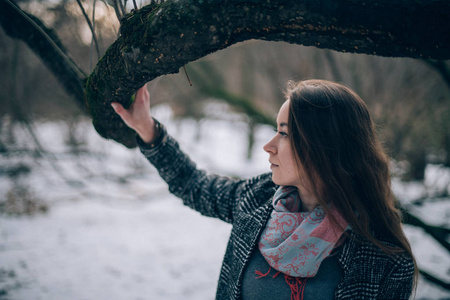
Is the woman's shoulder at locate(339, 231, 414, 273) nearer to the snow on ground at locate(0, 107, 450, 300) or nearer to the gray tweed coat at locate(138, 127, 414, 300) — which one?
the gray tweed coat at locate(138, 127, 414, 300)

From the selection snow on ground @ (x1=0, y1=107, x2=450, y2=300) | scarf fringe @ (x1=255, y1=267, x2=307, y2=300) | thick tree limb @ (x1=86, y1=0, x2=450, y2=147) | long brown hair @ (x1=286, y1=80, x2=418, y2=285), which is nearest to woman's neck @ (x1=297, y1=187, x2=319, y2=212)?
long brown hair @ (x1=286, y1=80, x2=418, y2=285)

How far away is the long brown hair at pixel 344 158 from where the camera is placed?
1.20 metres

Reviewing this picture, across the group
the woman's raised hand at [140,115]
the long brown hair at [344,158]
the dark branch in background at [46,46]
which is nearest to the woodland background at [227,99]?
the dark branch in background at [46,46]

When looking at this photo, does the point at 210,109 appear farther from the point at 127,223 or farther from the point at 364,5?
the point at 364,5

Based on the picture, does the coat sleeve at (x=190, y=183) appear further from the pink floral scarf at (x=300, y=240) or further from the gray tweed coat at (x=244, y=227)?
the pink floral scarf at (x=300, y=240)

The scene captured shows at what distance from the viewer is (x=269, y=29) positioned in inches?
38.5

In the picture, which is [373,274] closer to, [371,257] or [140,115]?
[371,257]

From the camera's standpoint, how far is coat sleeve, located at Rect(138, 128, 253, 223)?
1.58 metres

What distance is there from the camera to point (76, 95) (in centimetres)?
174

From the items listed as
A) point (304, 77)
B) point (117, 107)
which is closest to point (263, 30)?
point (117, 107)

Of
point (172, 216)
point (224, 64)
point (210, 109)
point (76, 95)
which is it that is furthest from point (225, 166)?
point (76, 95)

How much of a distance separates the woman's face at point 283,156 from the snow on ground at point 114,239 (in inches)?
113

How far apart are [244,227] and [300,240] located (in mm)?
294

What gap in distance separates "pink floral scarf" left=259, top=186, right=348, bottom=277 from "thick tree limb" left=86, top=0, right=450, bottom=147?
71 cm
